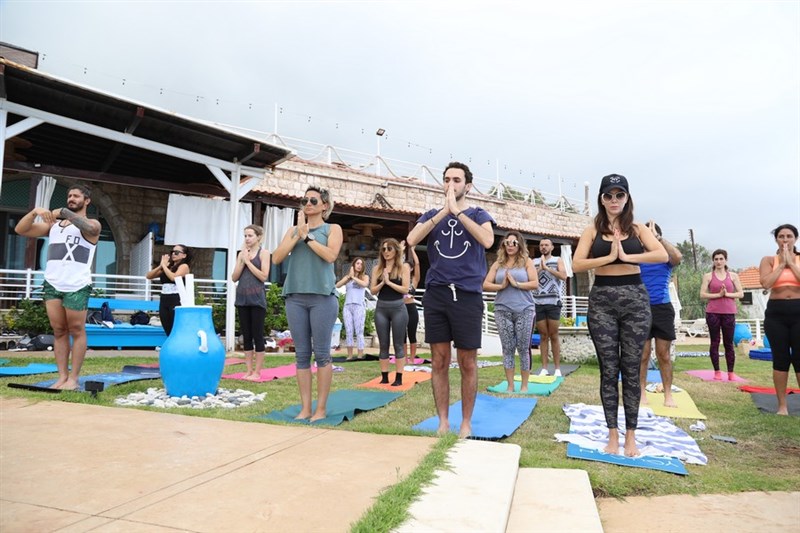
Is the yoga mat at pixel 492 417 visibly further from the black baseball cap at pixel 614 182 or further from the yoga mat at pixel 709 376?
the yoga mat at pixel 709 376

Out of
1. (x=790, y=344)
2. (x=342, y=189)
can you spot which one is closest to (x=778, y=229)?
(x=790, y=344)

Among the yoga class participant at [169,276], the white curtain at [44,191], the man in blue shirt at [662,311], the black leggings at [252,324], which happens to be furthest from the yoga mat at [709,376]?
the white curtain at [44,191]

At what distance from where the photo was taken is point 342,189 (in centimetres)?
1422

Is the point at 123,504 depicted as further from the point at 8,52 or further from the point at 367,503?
the point at 8,52

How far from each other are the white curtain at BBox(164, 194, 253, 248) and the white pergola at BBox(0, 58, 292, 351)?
2.72ft

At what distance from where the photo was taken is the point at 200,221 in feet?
36.0

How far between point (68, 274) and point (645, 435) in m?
4.85

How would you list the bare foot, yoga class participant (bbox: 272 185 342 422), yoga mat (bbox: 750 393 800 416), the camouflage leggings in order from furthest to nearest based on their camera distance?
yoga mat (bbox: 750 393 800 416), yoga class participant (bbox: 272 185 342 422), the camouflage leggings, the bare foot

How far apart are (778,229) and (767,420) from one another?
167cm

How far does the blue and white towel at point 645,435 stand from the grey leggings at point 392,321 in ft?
6.94

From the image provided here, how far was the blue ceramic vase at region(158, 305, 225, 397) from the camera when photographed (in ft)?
14.1

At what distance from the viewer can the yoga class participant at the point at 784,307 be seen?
4312 mm

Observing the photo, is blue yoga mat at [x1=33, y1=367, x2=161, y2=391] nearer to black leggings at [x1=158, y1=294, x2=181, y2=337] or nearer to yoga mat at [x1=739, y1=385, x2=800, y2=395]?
black leggings at [x1=158, y1=294, x2=181, y2=337]

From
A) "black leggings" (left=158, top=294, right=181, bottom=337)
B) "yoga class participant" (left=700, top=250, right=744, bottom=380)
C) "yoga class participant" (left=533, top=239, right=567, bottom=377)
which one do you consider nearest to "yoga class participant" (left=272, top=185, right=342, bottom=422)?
"black leggings" (left=158, top=294, right=181, bottom=337)
